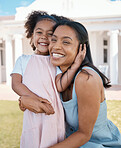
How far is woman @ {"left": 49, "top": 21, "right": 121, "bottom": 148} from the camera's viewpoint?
1.40m

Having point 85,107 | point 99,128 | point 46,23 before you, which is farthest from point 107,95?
point 85,107

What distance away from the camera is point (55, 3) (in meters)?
12.6

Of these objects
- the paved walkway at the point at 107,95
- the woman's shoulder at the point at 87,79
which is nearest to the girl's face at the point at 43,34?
the woman's shoulder at the point at 87,79

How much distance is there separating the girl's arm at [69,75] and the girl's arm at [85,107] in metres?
0.12

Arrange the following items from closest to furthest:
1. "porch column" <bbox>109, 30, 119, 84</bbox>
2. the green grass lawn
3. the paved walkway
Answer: the green grass lawn
the paved walkway
"porch column" <bbox>109, 30, 119, 84</bbox>

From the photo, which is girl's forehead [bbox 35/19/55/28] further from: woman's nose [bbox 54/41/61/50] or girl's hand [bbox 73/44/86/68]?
girl's hand [bbox 73/44/86/68]

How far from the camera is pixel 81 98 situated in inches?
55.4

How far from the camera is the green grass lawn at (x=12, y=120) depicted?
382cm

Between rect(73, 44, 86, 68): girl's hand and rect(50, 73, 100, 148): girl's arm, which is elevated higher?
rect(73, 44, 86, 68): girl's hand

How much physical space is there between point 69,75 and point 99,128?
54 cm

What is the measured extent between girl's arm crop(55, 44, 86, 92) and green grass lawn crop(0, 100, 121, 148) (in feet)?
8.42

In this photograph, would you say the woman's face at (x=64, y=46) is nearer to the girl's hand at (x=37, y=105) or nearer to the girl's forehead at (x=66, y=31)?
the girl's forehead at (x=66, y=31)

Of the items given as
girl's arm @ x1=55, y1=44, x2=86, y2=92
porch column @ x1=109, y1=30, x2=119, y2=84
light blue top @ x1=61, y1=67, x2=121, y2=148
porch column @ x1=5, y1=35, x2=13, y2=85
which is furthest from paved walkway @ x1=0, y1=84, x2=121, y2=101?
girl's arm @ x1=55, y1=44, x2=86, y2=92

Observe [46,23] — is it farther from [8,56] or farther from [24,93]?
[8,56]
